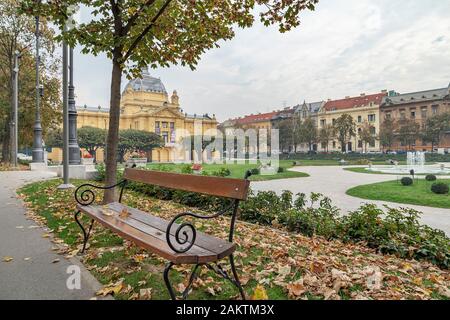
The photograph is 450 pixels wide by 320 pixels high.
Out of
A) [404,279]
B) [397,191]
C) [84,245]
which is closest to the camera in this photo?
[404,279]

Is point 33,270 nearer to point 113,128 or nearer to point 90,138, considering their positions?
point 113,128

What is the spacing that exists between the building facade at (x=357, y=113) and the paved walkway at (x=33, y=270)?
7364 cm

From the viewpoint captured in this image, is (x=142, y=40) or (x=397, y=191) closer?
(x=142, y=40)

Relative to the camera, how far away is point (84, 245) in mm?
4246

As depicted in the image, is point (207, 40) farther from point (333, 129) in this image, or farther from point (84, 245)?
point (333, 129)

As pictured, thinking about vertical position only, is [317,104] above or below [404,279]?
above

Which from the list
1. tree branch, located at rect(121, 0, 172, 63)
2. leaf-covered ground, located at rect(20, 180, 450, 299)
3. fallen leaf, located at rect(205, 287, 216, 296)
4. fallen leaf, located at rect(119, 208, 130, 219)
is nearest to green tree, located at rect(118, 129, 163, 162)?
tree branch, located at rect(121, 0, 172, 63)

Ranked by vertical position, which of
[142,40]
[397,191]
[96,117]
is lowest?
[397,191]

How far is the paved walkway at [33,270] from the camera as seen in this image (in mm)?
→ 3055

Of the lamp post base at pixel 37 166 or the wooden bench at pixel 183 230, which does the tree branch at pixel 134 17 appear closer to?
the wooden bench at pixel 183 230

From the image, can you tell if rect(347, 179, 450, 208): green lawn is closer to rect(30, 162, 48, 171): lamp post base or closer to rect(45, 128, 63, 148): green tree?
rect(30, 162, 48, 171): lamp post base

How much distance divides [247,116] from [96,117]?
55.1 m

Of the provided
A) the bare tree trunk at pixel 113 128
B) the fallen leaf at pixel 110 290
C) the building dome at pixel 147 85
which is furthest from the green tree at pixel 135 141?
the fallen leaf at pixel 110 290

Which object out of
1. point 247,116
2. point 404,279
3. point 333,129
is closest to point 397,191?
point 404,279
